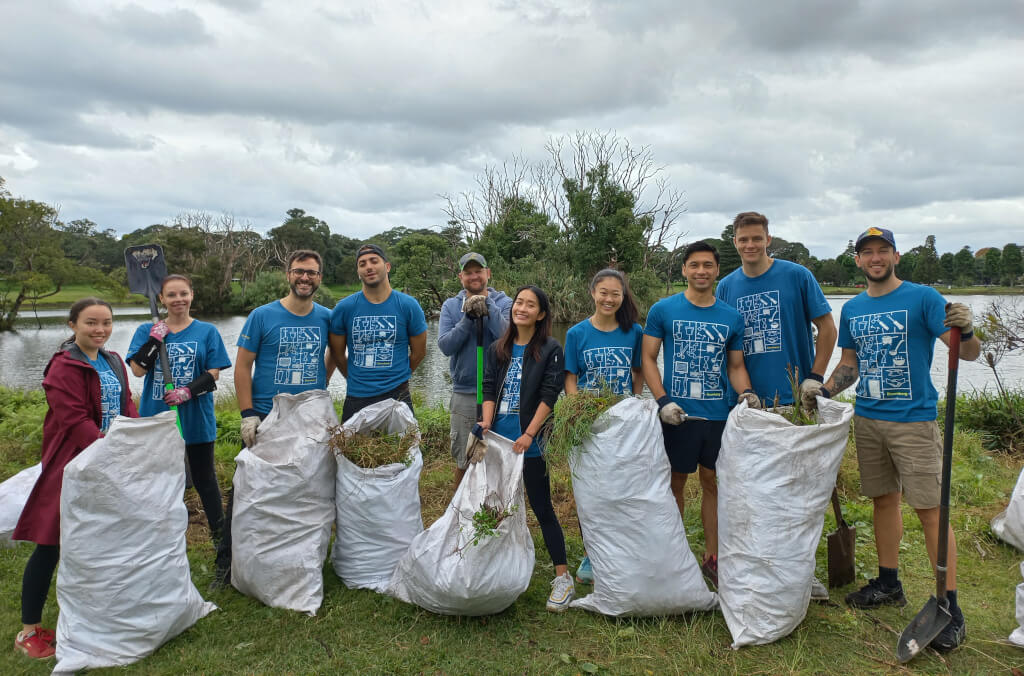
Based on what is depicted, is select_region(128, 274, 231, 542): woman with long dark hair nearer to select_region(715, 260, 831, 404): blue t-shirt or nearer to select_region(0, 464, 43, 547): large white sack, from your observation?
select_region(0, 464, 43, 547): large white sack

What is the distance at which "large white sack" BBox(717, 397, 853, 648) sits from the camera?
231cm

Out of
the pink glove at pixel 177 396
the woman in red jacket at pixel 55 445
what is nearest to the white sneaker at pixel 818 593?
the pink glove at pixel 177 396

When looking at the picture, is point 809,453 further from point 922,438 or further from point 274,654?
point 274,654

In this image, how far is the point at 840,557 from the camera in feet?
9.53

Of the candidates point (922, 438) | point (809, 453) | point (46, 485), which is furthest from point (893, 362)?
point (46, 485)

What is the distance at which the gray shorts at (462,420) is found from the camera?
11.1ft

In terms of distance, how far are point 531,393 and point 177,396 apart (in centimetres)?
171

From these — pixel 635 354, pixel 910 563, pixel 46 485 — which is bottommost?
pixel 910 563

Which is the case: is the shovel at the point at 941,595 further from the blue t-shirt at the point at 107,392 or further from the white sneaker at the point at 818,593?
the blue t-shirt at the point at 107,392

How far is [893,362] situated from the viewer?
8.41 ft

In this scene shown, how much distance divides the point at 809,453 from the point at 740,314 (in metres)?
0.77

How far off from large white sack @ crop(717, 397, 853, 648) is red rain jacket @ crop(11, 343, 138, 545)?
2732 millimetres

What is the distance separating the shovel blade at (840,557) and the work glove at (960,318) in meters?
1.14

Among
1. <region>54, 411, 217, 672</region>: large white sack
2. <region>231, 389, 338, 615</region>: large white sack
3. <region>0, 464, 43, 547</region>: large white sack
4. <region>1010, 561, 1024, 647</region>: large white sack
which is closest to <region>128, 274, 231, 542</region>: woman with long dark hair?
<region>231, 389, 338, 615</region>: large white sack
